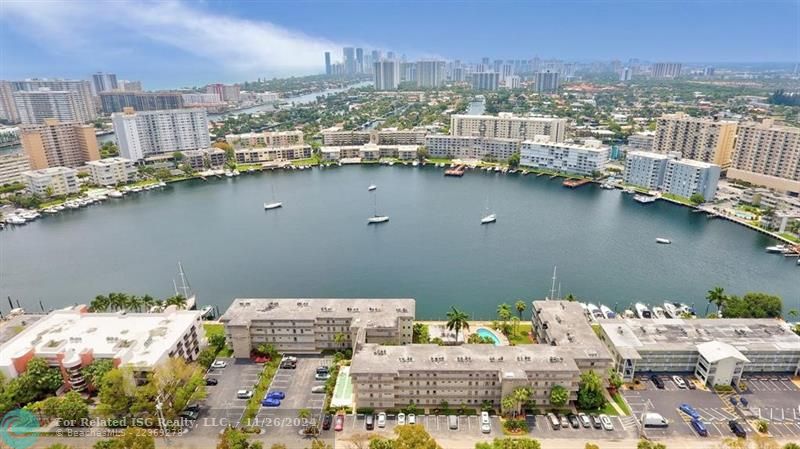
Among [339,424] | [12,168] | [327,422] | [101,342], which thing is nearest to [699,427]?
[339,424]

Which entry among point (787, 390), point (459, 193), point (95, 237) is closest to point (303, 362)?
point (787, 390)

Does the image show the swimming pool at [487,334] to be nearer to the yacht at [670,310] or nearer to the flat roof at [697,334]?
the flat roof at [697,334]

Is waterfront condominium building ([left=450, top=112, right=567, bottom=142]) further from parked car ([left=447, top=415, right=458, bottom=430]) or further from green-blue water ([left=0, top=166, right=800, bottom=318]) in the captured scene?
parked car ([left=447, top=415, right=458, bottom=430])

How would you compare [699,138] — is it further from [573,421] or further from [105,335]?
[105,335]

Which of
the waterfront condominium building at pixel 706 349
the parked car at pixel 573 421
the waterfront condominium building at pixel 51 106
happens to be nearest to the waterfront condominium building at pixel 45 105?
the waterfront condominium building at pixel 51 106

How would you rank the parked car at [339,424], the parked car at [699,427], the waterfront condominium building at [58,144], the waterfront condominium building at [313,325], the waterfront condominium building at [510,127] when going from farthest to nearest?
the waterfront condominium building at [510,127], the waterfront condominium building at [58,144], the waterfront condominium building at [313,325], the parked car at [339,424], the parked car at [699,427]

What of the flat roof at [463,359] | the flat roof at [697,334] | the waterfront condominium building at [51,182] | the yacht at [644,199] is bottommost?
the yacht at [644,199]
